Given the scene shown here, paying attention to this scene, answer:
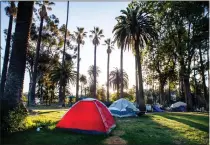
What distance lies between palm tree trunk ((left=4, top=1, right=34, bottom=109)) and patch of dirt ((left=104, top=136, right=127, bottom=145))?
4.52m

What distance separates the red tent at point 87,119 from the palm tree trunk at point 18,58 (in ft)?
8.52

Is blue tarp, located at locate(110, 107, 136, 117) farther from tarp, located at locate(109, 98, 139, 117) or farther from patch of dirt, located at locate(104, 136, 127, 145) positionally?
patch of dirt, located at locate(104, 136, 127, 145)

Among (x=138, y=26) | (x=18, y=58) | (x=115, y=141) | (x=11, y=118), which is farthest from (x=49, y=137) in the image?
(x=138, y=26)

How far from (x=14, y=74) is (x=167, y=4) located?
8.16 meters

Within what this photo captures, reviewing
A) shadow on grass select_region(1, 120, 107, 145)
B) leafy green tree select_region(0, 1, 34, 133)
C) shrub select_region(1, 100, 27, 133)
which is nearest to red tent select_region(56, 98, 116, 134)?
shadow on grass select_region(1, 120, 107, 145)

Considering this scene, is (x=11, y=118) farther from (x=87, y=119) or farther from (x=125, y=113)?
(x=125, y=113)

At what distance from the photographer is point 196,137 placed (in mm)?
→ 8883

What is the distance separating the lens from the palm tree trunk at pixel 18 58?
363 inches

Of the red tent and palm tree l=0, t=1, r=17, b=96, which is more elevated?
palm tree l=0, t=1, r=17, b=96

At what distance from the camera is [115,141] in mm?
8016

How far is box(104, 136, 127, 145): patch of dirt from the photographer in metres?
7.76

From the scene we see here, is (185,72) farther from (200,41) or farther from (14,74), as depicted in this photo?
(14,74)

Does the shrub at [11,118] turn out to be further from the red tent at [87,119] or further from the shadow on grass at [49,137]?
the red tent at [87,119]

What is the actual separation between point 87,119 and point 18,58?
453 cm
